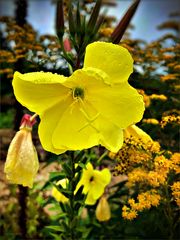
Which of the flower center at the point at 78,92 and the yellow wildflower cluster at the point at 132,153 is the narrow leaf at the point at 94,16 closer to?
the flower center at the point at 78,92

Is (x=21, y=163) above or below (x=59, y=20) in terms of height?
below

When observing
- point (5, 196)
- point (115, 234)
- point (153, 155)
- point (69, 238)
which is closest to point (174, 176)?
point (153, 155)

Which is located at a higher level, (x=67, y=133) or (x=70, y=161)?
(x=67, y=133)

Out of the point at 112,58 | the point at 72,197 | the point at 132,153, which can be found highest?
the point at 112,58

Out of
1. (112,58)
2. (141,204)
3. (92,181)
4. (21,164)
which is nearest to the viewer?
(112,58)

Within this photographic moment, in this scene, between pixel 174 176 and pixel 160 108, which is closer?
pixel 174 176

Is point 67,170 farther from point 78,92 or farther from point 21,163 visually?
point 78,92

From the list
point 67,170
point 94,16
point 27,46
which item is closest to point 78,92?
point 94,16

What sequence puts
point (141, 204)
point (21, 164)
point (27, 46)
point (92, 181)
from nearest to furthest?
point (21, 164), point (141, 204), point (92, 181), point (27, 46)

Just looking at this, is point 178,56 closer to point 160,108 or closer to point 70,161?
point 160,108
